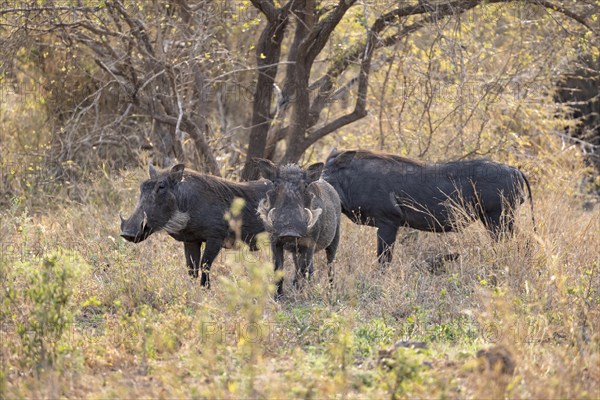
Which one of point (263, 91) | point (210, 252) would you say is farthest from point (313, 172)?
point (263, 91)

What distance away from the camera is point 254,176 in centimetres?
901

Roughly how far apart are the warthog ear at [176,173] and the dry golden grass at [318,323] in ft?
1.93

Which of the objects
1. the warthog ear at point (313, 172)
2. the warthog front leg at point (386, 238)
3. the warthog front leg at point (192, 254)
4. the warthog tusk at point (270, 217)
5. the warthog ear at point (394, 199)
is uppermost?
the warthog ear at point (313, 172)

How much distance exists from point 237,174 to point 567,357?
5.76 metres

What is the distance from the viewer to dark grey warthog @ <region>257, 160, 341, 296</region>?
6137 millimetres

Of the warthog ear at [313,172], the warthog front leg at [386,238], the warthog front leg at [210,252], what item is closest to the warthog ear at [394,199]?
the warthog front leg at [386,238]

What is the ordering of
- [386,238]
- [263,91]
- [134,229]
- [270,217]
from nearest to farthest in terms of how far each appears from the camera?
[270,217]
[134,229]
[386,238]
[263,91]

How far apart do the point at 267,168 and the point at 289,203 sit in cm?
30

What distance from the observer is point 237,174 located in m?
9.66

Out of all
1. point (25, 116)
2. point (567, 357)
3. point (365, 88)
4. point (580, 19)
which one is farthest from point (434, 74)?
point (567, 357)

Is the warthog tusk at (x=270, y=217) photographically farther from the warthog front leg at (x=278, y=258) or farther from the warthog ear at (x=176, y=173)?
the warthog ear at (x=176, y=173)

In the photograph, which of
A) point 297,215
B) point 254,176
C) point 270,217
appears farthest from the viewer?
point 254,176

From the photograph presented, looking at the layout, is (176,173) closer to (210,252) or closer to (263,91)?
(210,252)

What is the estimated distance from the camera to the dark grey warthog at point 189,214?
6430mm
